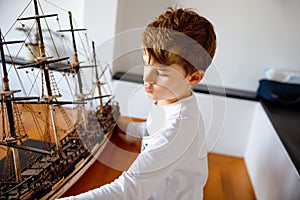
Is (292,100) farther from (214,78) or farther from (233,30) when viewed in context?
(214,78)

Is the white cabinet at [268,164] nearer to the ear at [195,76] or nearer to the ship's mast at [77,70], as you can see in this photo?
the ear at [195,76]

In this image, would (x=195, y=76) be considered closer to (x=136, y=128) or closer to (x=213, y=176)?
(x=136, y=128)

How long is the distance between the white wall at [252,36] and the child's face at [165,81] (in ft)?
2.76

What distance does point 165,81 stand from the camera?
1.90 feet

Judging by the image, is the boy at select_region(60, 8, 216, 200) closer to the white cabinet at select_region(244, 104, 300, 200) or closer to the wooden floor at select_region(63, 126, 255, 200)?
the wooden floor at select_region(63, 126, 255, 200)

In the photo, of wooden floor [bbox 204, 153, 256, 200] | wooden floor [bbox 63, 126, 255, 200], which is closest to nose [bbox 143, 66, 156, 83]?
wooden floor [bbox 63, 126, 255, 200]

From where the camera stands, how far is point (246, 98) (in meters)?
1.45

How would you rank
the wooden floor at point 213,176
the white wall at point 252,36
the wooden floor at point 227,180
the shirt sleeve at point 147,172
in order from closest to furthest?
the shirt sleeve at point 147,172, the wooden floor at point 213,176, the wooden floor at point 227,180, the white wall at point 252,36

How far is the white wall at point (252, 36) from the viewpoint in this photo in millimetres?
1461

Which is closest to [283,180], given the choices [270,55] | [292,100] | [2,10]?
[292,100]

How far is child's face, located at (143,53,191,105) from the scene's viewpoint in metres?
0.57

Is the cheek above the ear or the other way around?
the other way around

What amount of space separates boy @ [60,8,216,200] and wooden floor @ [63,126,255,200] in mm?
122

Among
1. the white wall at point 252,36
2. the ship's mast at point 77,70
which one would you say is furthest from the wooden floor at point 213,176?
the white wall at point 252,36
